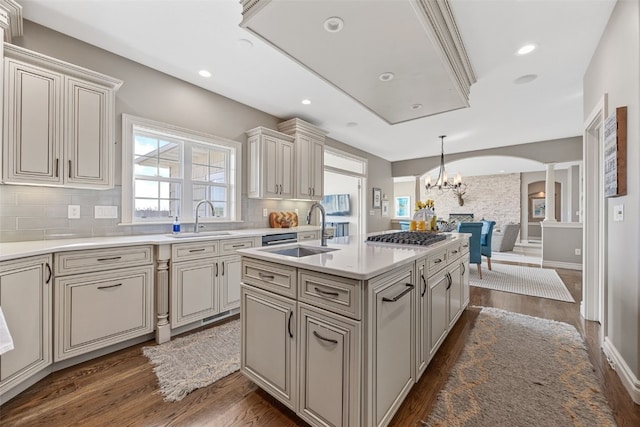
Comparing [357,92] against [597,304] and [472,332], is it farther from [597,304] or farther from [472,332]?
[597,304]

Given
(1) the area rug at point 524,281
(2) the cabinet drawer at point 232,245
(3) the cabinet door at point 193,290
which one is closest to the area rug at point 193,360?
(3) the cabinet door at point 193,290

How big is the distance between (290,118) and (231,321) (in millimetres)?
3011

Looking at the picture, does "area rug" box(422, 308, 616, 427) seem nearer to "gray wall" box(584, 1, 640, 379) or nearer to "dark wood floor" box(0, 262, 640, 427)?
"dark wood floor" box(0, 262, 640, 427)

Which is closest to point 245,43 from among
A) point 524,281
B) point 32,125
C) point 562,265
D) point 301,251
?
point 32,125

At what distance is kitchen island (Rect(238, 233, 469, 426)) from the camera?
3.94 ft

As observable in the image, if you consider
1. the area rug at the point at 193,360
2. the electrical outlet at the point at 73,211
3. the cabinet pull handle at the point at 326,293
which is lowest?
the area rug at the point at 193,360

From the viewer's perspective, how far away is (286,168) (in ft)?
12.8

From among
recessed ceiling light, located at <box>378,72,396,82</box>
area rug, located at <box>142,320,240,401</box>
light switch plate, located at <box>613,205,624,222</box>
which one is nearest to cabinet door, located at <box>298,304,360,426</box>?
area rug, located at <box>142,320,240,401</box>

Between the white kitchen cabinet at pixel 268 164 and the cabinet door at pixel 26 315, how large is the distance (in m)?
2.18

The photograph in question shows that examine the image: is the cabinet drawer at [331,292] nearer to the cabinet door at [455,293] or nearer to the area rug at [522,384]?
the area rug at [522,384]

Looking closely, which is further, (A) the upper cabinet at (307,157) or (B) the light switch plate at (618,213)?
(A) the upper cabinet at (307,157)

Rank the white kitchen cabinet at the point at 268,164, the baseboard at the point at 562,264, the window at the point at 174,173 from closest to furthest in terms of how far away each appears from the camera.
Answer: the window at the point at 174,173
the white kitchen cabinet at the point at 268,164
the baseboard at the point at 562,264

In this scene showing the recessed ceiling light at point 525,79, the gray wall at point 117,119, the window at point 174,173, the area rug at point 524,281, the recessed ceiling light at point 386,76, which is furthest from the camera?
the area rug at point 524,281

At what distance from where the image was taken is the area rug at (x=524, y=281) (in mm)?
3824
